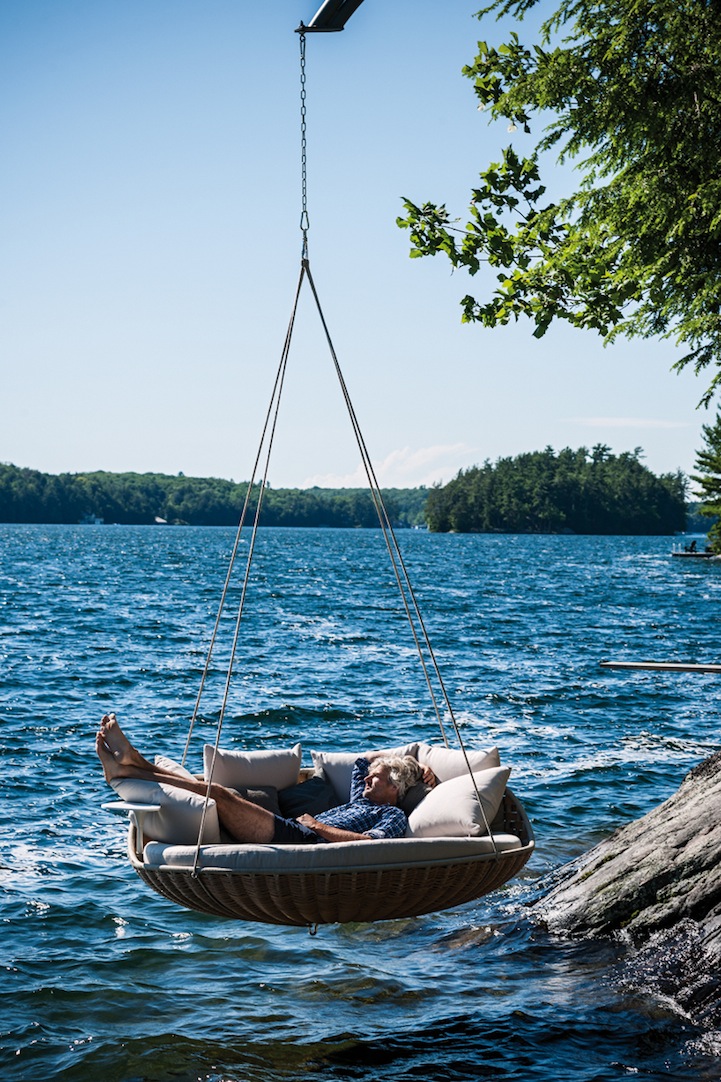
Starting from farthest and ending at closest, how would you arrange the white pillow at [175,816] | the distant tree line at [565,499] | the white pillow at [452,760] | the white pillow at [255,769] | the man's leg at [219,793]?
the distant tree line at [565,499], the white pillow at [255,769], the white pillow at [452,760], the man's leg at [219,793], the white pillow at [175,816]

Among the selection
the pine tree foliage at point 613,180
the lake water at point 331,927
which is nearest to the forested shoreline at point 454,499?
the lake water at point 331,927

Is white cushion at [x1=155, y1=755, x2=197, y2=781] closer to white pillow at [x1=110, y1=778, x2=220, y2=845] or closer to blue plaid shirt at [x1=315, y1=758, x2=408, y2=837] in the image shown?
white pillow at [x1=110, y1=778, x2=220, y2=845]

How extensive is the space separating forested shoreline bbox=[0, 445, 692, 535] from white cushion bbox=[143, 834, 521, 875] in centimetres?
12095

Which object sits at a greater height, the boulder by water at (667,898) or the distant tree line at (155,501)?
the distant tree line at (155,501)

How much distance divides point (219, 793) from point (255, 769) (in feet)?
2.92

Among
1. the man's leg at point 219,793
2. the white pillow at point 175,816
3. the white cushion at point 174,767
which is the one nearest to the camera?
the white pillow at point 175,816

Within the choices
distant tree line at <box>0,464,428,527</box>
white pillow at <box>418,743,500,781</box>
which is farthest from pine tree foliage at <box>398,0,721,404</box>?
distant tree line at <box>0,464,428,527</box>

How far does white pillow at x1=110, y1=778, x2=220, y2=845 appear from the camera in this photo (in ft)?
17.0

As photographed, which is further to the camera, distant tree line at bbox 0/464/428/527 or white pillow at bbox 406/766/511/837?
distant tree line at bbox 0/464/428/527

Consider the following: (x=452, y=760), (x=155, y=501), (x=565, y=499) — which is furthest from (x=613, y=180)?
(x=155, y=501)

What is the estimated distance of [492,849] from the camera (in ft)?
16.1

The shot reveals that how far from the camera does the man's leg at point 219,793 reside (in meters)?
5.40

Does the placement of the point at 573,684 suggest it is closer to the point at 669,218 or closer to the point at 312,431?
the point at 312,431

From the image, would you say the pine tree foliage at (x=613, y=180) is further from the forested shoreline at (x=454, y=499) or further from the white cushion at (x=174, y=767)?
the forested shoreline at (x=454, y=499)
